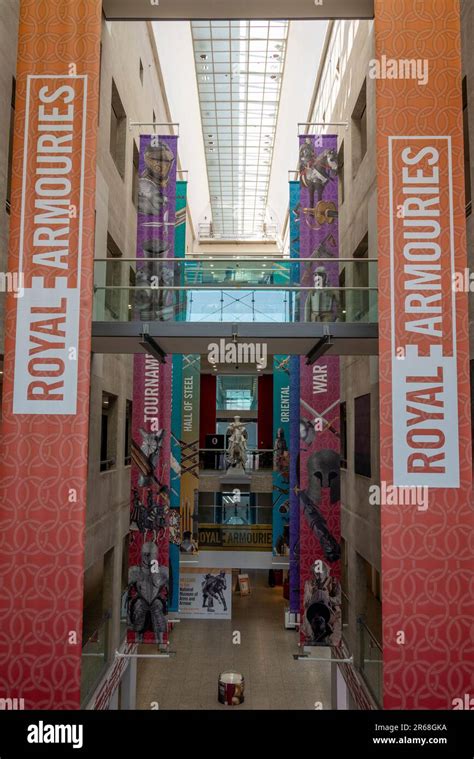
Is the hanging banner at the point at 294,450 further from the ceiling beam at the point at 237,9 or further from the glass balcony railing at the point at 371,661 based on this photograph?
the ceiling beam at the point at 237,9

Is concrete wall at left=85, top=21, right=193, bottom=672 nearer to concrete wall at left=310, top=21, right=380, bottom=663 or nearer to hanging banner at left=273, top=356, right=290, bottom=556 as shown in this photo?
concrete wall at left=310, top=21, right=380, bottom=663

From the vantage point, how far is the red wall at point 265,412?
3197 cm

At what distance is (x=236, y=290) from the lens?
1033cm

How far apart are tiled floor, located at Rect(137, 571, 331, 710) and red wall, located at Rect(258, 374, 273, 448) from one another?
1189 cm

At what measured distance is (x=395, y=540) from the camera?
7.76 metres

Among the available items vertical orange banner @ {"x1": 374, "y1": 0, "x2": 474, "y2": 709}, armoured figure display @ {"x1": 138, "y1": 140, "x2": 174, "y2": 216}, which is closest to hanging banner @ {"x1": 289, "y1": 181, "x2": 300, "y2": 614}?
armoured figure display @ {"x1": 138, "y1": 140, "x2": 174, "y2": 216}

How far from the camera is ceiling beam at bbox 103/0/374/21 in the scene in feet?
31.5

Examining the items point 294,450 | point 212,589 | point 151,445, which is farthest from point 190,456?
point 151,445

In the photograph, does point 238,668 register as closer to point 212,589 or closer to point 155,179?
point 212,589

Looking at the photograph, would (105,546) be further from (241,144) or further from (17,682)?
(241,144)

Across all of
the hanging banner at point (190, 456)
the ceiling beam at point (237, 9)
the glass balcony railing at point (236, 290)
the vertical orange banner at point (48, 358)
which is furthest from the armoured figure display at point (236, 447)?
the ceiling beam at point (237, 9)

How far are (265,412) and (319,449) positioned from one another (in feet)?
66.3
